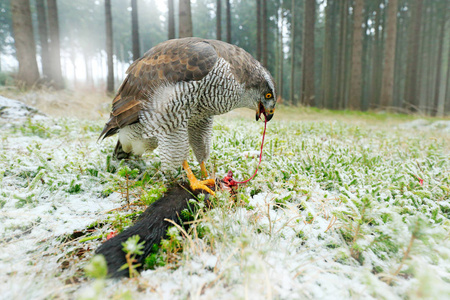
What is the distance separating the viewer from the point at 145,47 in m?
46.0

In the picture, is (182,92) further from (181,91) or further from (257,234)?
(257,234)

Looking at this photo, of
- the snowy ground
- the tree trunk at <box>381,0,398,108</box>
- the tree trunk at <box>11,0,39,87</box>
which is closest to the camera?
the snowy ground

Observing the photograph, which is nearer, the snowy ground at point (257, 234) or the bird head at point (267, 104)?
the snowy ground at point (257, 234)

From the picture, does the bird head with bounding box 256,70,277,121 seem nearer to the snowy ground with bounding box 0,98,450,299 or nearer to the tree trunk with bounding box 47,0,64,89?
the snowy ground with bounding box 0,98,450,299

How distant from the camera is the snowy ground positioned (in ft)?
3.63

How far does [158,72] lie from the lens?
91.5 inches

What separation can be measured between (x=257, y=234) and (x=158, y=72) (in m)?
1.71

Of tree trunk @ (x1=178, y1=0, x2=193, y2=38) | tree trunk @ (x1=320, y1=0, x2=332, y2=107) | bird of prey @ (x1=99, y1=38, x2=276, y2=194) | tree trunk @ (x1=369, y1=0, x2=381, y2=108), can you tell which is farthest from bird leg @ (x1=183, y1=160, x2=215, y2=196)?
tree trunk @ (x1=369, y1=0, x2=381, y2=108)

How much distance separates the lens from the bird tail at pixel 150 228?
3.96 feet

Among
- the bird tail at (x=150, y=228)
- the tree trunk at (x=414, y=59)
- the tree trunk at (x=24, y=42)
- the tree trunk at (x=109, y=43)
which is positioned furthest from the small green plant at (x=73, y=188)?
the tree trunk at (x=414, y=59)

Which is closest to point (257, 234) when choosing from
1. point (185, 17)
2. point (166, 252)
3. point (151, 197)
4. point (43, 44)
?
point (166, 252)

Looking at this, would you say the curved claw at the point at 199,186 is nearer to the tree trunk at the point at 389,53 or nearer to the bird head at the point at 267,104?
the bird head at the point at 267,104

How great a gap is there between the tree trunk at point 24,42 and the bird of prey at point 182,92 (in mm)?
8131

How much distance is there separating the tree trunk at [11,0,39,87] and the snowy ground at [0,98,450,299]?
7.29 m
